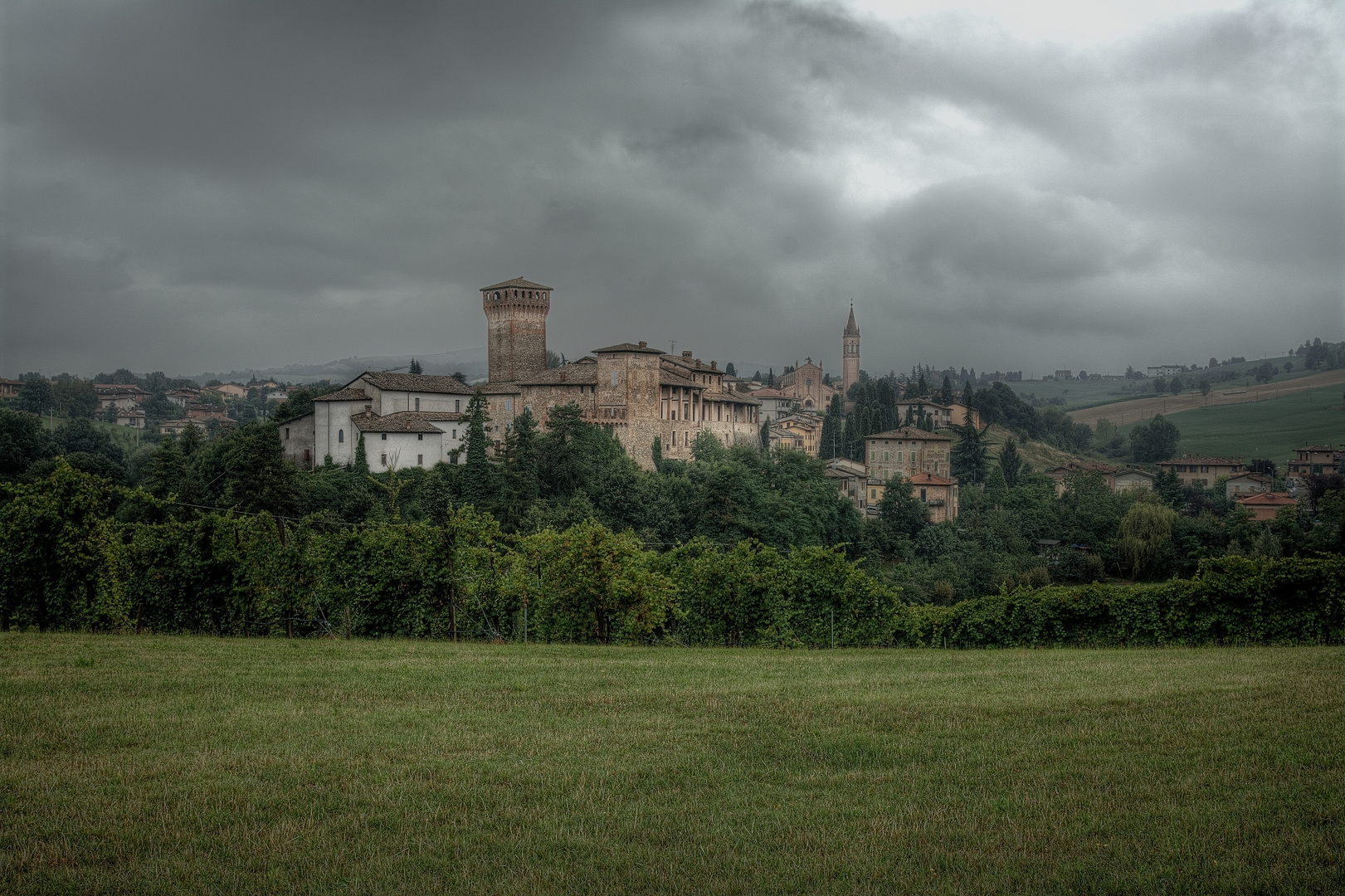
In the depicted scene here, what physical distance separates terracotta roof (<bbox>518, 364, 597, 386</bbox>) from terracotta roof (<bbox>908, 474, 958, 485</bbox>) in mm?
26128

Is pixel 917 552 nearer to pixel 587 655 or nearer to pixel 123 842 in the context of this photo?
pixel 587 655

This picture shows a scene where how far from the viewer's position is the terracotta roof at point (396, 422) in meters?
49.1

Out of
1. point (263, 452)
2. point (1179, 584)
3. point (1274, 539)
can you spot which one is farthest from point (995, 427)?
point (1179, 584)

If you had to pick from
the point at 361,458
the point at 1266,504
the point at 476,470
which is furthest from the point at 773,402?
the point at 476,470

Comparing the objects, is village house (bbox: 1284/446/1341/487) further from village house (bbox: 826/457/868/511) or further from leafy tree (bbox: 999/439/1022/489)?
village house (bbox: 826/457/868/511)

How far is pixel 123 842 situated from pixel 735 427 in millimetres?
64467

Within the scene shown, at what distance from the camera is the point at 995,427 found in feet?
370

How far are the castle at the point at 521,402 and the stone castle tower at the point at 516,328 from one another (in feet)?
0.18

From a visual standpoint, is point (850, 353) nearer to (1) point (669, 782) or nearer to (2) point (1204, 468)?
(2) point (1204, 468)

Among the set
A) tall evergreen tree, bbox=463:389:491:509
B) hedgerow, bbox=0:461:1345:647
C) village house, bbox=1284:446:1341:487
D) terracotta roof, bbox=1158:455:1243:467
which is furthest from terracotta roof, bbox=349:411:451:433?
village house, bbox=1284:446:1341:487

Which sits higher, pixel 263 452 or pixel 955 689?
pixel 263 452

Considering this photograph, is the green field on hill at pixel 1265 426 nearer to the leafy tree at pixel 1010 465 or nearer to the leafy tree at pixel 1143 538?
the leafy tree at pixel 1010 465

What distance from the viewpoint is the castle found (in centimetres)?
5003

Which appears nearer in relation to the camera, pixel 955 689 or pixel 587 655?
pixel 955 689
